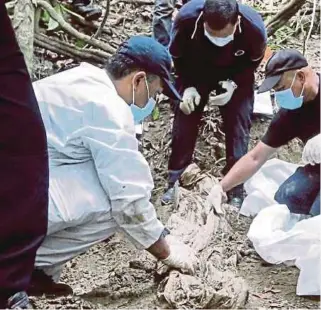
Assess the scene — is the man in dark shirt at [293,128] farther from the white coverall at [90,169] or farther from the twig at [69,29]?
the twig at [69,29]

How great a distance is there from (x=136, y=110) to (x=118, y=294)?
670 millimetres

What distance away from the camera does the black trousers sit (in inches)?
148

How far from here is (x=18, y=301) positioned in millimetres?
1858

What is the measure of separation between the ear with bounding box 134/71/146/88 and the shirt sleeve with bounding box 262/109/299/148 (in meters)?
0.96

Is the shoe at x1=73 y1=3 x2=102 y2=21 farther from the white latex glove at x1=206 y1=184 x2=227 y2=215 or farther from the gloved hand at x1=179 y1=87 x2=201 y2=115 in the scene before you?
the white latex glove at x1=206 y1=184 x2=227 y2=215

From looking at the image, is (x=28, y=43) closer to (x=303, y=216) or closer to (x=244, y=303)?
(x=303, y=216)

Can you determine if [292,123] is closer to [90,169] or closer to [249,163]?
[249,163]

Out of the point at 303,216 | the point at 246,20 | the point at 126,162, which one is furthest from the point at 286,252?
the point at 246,20

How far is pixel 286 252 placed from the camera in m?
2.86

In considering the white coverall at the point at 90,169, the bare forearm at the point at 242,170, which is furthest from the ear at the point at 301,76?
the white coverall at the point at 90,169

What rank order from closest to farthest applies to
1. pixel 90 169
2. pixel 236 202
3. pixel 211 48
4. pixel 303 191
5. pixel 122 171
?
pixel 122 171, pixel 90 169, pixel 303 191, pixel 211 48, pixel 236 202

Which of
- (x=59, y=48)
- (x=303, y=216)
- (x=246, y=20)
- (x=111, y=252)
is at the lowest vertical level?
(x=111, y=252)

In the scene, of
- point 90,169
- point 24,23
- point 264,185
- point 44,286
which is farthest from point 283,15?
point 44,286

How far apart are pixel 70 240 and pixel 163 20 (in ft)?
7.41
